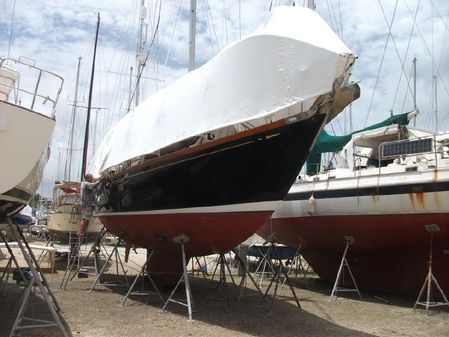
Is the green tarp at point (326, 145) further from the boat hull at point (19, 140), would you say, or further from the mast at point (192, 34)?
the boat hull at point (19, 140)

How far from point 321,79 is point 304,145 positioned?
4.34ft

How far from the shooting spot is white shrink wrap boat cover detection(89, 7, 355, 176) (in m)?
6.30

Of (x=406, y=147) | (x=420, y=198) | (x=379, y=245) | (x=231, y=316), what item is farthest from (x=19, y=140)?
(x=406, y=147)

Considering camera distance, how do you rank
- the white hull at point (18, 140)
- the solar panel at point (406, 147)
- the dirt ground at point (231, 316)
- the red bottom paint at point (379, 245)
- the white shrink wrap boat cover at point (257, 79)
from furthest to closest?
the solar panel at point (406, 147)
the red bottom paint at point (379, 245)
the dirt ground at point (231, 316)
the white shrink wrap boat cover at point (257, 79)
the white hull at point (18, 140)

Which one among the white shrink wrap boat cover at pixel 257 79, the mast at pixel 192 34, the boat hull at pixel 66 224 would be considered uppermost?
the mast at pixel 192 34

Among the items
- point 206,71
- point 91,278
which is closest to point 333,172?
point 206,71

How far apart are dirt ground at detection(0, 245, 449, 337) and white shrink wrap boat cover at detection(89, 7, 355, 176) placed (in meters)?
2.67

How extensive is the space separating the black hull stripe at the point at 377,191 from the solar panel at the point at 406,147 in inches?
38.1

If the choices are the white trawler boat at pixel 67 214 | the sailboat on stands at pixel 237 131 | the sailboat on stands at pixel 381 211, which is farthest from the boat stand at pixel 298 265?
the white trawler boat at pixel 67 214

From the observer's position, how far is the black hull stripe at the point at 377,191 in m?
8.77

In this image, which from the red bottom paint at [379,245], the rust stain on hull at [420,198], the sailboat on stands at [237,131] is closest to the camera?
the sailboat on stands at [237,131]

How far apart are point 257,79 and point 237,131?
3.66 feet

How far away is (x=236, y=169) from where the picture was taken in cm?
739

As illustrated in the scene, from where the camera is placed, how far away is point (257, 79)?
6797 mm
